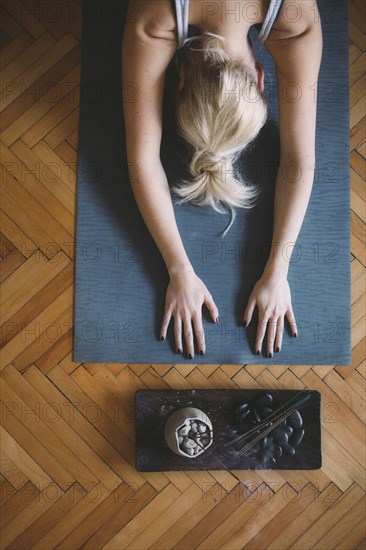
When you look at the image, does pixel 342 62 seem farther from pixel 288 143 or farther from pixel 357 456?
pixel 357 456

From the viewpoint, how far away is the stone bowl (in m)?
0.97

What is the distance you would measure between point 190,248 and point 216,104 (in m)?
0.32

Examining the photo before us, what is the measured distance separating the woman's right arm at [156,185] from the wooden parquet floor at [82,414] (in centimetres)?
13

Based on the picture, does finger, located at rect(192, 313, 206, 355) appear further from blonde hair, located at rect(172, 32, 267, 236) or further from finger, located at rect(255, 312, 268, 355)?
blonde hair, located at rect(172, 32, 267, 236)

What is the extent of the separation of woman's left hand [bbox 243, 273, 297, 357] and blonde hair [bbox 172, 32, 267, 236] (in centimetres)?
26

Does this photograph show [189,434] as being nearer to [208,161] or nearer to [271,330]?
[271,330]

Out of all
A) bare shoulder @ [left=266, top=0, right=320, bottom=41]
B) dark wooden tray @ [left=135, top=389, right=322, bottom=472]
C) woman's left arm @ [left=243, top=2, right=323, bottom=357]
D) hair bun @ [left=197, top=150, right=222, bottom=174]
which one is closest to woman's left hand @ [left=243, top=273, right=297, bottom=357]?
woman's left arm @ [left=243, top=2, right=323, bottom=357]

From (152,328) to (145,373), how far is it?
10 cm

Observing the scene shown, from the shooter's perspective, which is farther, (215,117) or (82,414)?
(82,414)

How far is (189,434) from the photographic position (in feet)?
3.20

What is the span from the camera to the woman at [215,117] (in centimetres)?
91

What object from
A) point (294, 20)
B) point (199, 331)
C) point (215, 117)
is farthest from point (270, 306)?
point (294, 20)

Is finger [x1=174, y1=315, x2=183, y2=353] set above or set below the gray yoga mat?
below

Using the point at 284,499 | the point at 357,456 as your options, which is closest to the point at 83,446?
the point at 284,499
